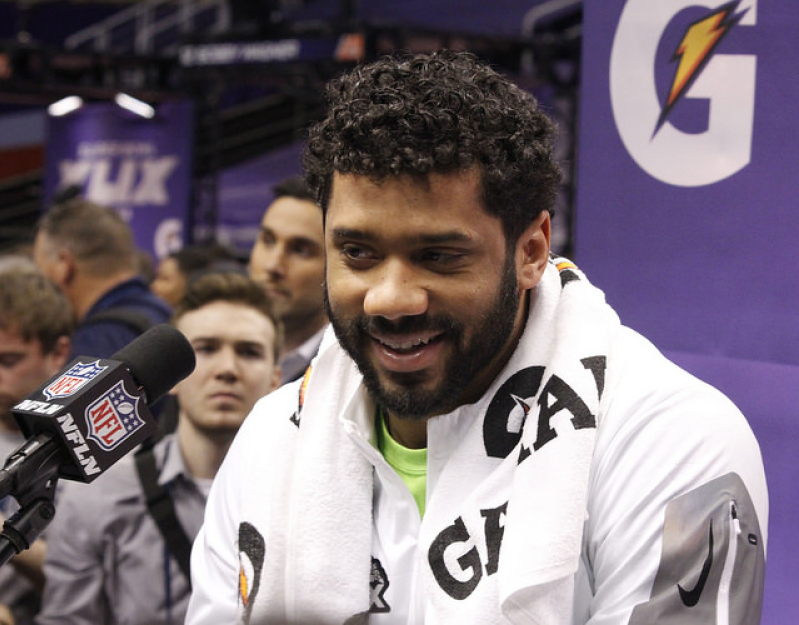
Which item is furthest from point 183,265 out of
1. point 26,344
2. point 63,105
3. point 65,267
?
point 63,105

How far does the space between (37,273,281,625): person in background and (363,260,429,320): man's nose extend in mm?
1516

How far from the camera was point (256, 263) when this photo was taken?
4141mm

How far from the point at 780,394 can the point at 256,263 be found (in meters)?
2.60

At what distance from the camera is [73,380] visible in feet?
4.52

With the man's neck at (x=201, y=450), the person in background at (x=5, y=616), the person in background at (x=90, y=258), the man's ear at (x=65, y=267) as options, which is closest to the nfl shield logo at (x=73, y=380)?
the person in background at (x=5, y=616)

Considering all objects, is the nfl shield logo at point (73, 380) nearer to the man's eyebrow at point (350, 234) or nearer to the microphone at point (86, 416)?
the microphone at point (86, 416)

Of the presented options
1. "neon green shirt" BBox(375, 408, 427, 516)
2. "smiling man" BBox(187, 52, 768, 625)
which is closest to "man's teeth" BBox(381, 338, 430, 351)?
"smiling man" BBox(187, 52, 768, 625)

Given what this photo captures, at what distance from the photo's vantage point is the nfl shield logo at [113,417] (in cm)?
136

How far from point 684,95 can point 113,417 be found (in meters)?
1.18

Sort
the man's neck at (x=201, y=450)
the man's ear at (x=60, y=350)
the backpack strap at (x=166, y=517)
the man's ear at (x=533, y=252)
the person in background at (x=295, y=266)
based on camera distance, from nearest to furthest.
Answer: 1. the man's ear at (x=533, y=252)
2. the backpack strap at (x=166, y=517)
3. the man's neck at (x=201, y=450)
4. the man's ear at (x=60, y=350)
5. the person in background at (x=295, y=266)

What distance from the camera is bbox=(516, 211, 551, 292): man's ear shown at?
1.66 metres

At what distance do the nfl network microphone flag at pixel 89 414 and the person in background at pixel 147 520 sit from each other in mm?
1494

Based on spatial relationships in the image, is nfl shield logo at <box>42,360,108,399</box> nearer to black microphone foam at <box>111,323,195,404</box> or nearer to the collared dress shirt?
black microphone foam at <box>111,323,195,404</box>

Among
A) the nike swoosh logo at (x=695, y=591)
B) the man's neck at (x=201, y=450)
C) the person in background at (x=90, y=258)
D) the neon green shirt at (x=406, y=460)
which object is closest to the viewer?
the nike swoosh logo at (x=695, y=591)
